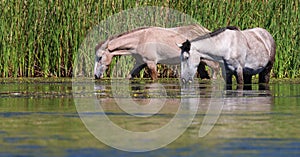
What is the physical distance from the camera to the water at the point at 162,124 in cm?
454

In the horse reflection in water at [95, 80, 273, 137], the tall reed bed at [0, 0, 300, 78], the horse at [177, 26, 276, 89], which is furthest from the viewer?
the tall reed bed at [0, 0, 300, 78]

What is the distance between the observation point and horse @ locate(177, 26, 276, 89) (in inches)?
508

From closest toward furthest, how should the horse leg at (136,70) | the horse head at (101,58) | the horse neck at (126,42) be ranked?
the horse leg at (136,70)
the horse head at (101,58)
the horse neck at (126,42)

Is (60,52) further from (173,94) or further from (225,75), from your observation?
(173,94)

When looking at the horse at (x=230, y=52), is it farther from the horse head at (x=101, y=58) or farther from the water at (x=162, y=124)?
the water at (x=162, y=124)

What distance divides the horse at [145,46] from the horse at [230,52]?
103 inches

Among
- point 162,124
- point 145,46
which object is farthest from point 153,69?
point 162,124

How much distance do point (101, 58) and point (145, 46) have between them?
860mm

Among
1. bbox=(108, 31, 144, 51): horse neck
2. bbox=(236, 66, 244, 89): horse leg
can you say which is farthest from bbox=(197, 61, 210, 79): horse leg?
bbox=(236, 66, 244, 89): horse leg

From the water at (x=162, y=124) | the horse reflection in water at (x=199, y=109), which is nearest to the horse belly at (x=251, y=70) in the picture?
the horse reflection in water at (x=199, y=109)

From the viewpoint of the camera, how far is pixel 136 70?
625 inches

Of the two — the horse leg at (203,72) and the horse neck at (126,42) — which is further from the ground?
the horse neck at (126,42)

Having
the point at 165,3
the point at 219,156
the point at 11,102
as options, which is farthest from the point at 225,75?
the point at 219,156

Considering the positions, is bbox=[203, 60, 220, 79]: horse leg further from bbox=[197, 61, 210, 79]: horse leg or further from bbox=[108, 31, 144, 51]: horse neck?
bbox=[108, 31, 144, 51]: horse neck
